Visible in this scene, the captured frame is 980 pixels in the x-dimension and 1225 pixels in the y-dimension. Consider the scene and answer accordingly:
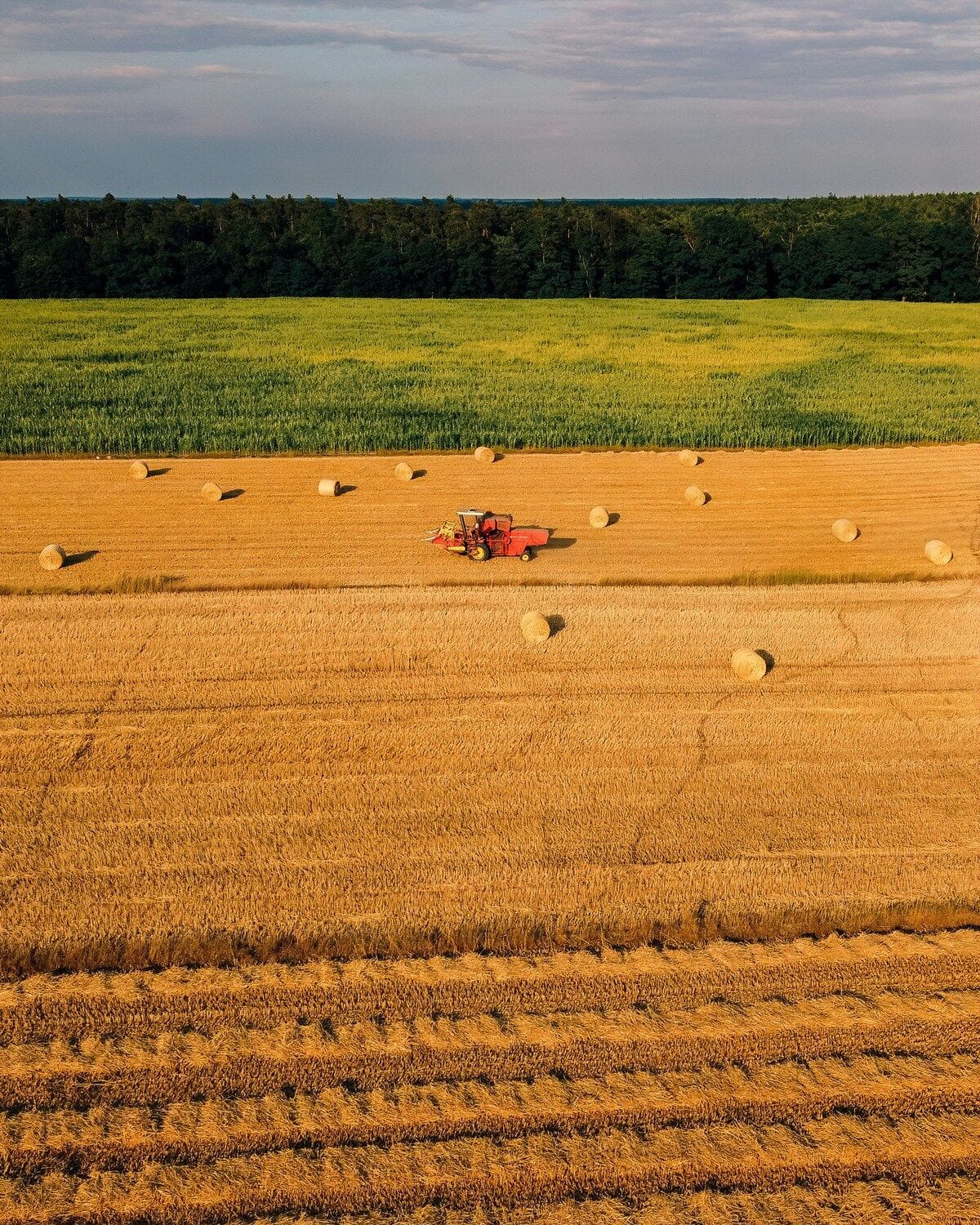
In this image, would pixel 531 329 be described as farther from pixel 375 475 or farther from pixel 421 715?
pixel 421 715

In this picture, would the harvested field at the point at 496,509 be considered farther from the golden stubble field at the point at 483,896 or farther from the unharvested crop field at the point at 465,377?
the unharvested crop field at the point at 465,377

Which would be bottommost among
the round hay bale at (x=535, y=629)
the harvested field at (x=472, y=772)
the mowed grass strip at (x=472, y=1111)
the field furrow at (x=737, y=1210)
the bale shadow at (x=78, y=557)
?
the field furrow at (x=737, y=1210)

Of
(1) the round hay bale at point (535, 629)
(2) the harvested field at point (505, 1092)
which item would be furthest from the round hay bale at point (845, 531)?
(2) the harvested field at point (505, 1092)

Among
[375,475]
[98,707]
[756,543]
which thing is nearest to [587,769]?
[98,707]

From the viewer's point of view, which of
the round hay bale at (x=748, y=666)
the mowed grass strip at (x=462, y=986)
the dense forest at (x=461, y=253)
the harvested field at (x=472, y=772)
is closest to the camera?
the mowed grass strip at (x=462, y=986)

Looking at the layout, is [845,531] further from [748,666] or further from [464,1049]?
[464,1049]

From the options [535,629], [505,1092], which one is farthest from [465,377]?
[505,1092]

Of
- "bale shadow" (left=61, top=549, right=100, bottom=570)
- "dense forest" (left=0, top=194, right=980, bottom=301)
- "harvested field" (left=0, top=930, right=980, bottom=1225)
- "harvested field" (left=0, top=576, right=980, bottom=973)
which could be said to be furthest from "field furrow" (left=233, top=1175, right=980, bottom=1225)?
"dense forest" (left=0, top=194, right=980, bottom=301)
